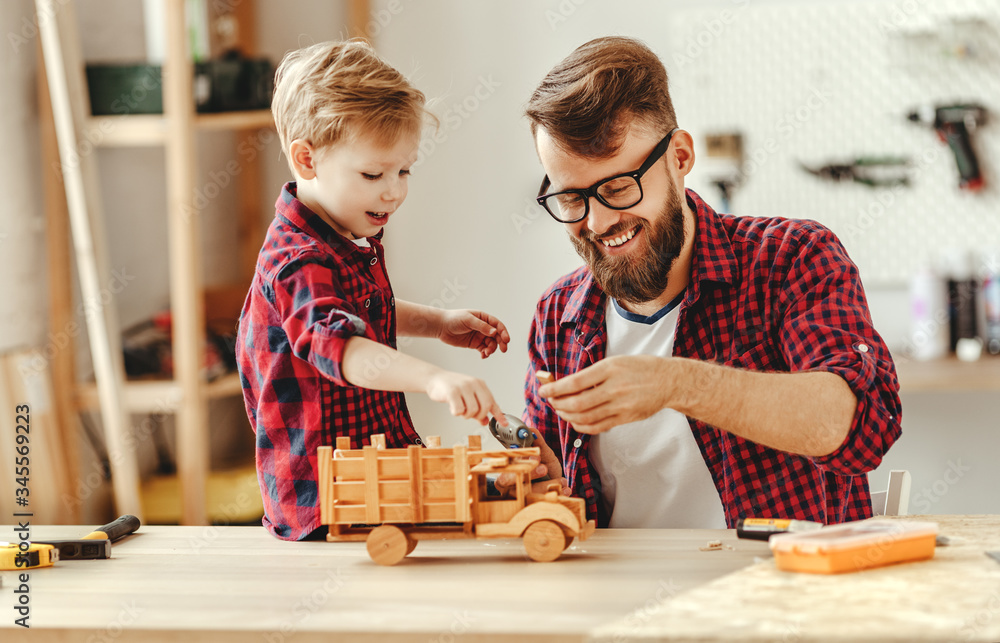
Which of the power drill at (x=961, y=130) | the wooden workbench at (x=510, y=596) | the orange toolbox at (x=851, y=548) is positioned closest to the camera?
the wooden workbench at (x=510, y=596)

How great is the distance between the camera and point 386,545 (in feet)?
3.68

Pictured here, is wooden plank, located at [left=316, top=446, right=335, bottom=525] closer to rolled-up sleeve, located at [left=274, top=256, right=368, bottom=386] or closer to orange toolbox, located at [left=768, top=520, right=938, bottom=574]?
rolled-up sleeve, located at [left=274, top=256, right=368, bottom=386]

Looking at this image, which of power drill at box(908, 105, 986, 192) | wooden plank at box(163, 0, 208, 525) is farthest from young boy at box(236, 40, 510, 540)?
power drill at box(908, 105, 986, 192)

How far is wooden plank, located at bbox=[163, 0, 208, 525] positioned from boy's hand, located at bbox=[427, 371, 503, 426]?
5.59 feet

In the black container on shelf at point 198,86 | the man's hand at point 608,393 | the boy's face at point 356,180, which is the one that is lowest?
the man's hand at point 608,393

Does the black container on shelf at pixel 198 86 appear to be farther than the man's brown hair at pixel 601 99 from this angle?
Yes

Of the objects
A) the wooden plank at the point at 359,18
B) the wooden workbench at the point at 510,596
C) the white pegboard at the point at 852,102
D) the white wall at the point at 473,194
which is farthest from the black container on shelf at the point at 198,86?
the wooden workbench at the point at 510,596

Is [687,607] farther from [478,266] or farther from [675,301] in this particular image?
[478,266]

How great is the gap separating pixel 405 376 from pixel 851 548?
55cm

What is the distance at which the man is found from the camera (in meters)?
1.38

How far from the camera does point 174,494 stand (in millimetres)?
2688

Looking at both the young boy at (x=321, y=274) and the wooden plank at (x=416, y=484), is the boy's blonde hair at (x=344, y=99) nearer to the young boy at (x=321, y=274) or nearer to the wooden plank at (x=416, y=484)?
the young boy at (x=321, y=274)

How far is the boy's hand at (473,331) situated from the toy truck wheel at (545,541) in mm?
461

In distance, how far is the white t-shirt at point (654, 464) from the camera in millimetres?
1569
